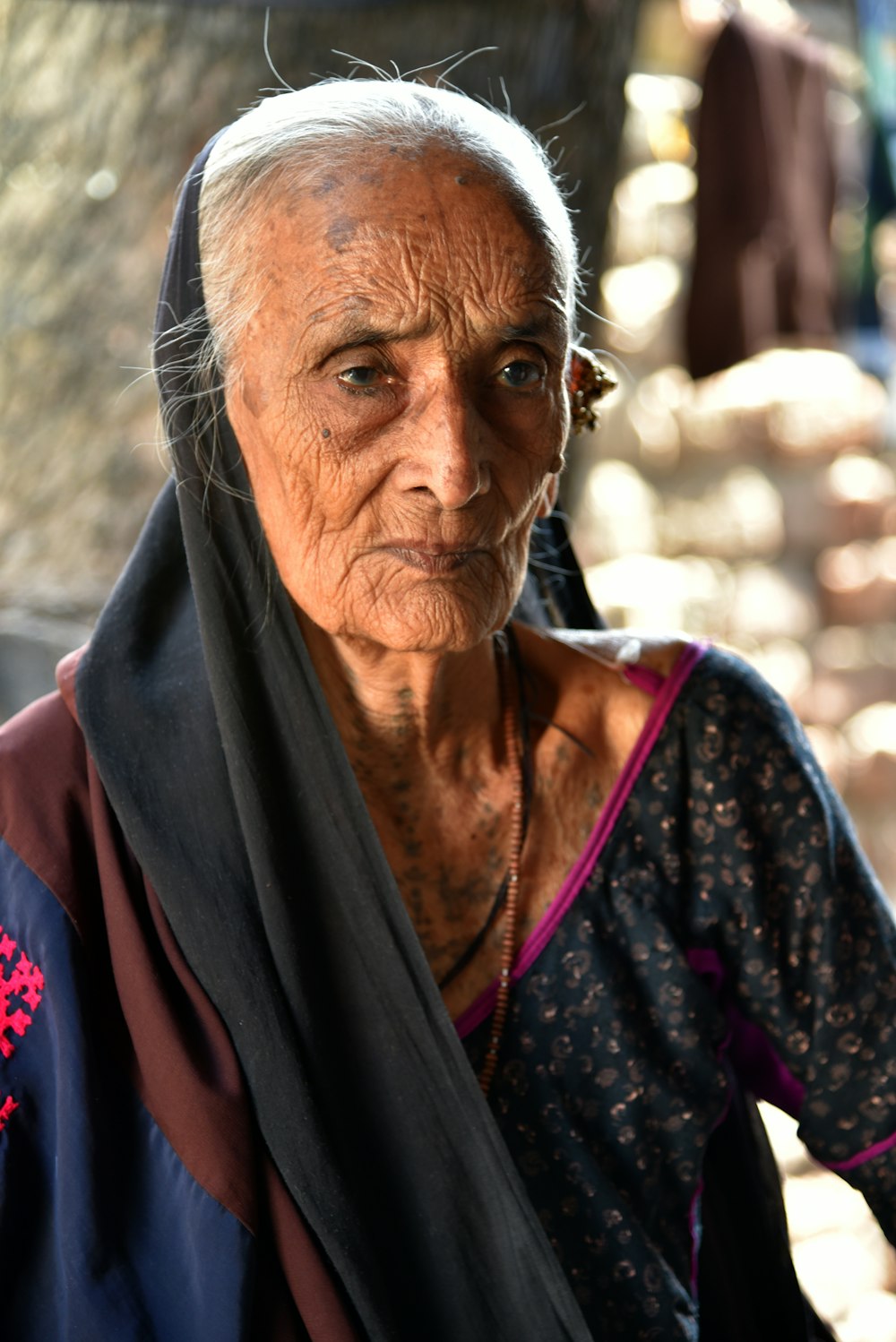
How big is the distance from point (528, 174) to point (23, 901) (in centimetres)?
96

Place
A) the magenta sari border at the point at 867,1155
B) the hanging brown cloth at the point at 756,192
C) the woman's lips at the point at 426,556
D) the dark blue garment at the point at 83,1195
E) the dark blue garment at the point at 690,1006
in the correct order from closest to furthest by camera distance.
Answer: the dark blue garment at the point at 83,1195 → the woman's lips at the point at 426,556 → the dark blue garment at the point at 690,1006 → the magenta sari border at the point at 867,1155 → the hanging brown cloth at the point at 756,192

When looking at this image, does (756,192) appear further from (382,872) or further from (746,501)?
(382,872)

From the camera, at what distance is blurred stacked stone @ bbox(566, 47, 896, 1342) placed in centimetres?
385

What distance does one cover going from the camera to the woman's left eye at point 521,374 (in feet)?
4.67

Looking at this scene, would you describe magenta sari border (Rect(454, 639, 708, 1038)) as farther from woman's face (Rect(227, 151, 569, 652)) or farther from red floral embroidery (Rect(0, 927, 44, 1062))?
red floral embroidery (Rect(0, 927, 44, 1062))

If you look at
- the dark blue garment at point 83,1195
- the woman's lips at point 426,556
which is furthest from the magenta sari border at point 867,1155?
the woman's lips at point 426,556

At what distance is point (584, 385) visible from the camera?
1.63m

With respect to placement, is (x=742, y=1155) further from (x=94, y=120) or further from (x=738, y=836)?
(x=94, y=120)

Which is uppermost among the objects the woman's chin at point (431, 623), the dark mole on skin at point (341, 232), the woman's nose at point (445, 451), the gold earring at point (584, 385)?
the dark mole on skin at point (341, 232)

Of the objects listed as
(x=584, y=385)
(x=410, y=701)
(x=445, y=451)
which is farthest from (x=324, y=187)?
(x=410, y=701)

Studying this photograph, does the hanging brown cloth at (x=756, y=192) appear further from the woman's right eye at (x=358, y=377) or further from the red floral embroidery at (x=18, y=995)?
the red floral embroidery at (x=18, y=995)

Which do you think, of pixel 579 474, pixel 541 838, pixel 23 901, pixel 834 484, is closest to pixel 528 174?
pixel 541 838

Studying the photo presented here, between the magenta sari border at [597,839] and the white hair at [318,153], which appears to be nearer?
the white hair at [318,153]

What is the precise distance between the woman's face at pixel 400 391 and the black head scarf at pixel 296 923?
88mm
